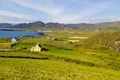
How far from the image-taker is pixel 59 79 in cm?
2870

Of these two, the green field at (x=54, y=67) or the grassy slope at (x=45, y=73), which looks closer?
the grassy slope at (x=45, y=73)

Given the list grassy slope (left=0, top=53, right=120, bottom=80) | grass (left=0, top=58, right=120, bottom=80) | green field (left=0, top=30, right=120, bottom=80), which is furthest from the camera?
green field (left=0, top=30, right=120, bottom=80)

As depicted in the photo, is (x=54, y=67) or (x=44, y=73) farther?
(x=54, y=67)

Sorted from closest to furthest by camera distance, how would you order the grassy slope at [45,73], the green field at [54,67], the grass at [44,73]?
the grass at [44,73], the grassy slope at [45,73], the green field at [54,67]

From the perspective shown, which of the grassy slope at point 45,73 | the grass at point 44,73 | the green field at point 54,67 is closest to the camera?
the grass at point 44,73

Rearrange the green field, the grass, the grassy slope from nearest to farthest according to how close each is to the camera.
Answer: the grass < the grassy slope < the green field

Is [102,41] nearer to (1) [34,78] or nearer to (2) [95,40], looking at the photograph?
(2) [95,40]

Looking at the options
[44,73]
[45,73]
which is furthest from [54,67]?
[44,73]

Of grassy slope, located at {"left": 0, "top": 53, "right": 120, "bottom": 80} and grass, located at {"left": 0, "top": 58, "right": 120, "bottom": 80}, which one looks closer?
grass, located at {"left": 0, "top": 58, "right": 120, "bottom": 80}

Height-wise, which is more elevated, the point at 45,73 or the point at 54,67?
the point at 45,73

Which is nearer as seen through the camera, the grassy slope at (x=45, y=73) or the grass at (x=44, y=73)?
the grass at (x=44, y=73)

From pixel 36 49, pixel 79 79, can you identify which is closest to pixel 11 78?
pixel 79 79

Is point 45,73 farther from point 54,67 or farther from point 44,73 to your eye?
point 54,67

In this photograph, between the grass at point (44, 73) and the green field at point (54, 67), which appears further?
the green field at point (54, 67)
